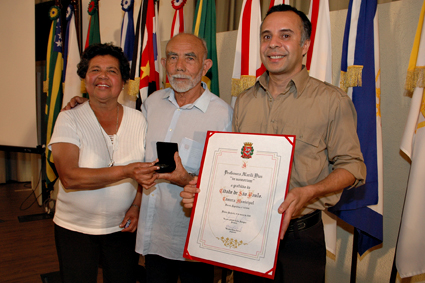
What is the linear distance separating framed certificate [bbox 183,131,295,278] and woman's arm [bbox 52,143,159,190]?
36 cm

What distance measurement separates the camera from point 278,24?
54.9 inches

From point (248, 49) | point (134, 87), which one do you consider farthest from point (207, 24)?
point (134, 87)

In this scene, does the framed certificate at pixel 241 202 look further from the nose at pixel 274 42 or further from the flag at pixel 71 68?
the flag at pixel 71 68

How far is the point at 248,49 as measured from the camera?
2578mm

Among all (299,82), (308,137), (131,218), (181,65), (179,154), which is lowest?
(131,218)

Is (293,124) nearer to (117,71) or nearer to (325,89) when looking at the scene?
(325,89)

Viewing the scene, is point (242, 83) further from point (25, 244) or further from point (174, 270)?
point (25, 244)

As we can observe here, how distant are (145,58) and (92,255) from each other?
208cm

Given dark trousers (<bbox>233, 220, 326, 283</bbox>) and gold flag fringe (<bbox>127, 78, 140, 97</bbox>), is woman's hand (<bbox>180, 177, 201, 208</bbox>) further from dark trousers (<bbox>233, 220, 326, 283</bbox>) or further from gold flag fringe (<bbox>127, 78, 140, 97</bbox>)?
gold flag fringe (<bbox>127, 78, 140, 97</bbox>)

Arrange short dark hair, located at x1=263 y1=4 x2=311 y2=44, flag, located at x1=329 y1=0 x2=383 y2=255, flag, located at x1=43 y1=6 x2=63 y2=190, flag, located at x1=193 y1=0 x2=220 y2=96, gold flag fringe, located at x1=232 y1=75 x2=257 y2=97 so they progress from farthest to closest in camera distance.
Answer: flag, located at x1=43 y1=6 x2=63 y2=190
flag, located at x1=193 y1=0 x2=220 y2=96
gold flag fringe, located at x1=232 y1=75 x2=257 y2=97
flag, located at x1=329 y1=0 x2=383 y2=255
short dark hair, located at x1=263 y1=4 x2=311 y2=44

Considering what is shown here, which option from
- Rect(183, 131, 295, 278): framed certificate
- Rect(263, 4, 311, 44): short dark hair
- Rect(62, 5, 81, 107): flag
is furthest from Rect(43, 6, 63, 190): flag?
Rect(263, 4, 311, 44): short dark hair

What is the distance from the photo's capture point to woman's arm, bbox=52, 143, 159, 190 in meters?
1.51

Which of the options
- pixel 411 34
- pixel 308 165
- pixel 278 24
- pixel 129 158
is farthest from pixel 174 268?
pixel 411 34

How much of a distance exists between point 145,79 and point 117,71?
49.3 inches
